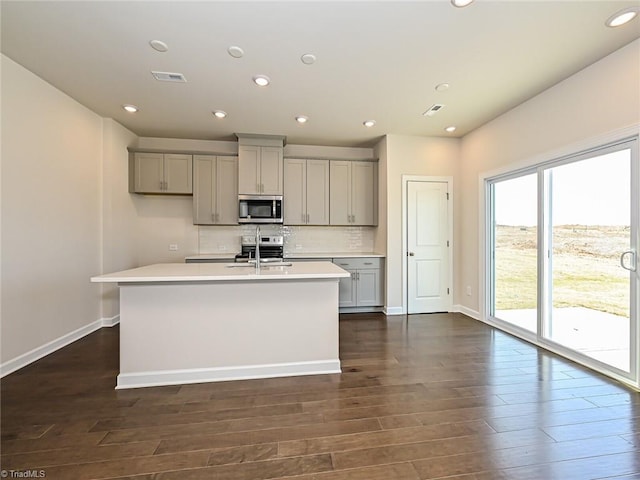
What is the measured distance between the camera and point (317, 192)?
4.74m

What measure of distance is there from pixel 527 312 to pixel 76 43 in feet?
17.1

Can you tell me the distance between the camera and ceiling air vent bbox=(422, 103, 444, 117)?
11.3 ft

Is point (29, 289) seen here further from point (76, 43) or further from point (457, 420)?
point (457, 420)

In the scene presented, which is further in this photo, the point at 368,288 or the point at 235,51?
the point at 368,288

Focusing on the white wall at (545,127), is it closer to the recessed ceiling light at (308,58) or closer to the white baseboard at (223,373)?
the recessed ceiling light at (308,58)

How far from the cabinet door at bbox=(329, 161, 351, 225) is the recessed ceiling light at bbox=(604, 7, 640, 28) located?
3173 millimetres

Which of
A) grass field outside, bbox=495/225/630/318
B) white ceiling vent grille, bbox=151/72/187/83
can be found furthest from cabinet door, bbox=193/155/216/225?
grass field outside, bbox=495/225/630/318

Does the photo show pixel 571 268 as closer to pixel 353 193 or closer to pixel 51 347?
pixel 353 193

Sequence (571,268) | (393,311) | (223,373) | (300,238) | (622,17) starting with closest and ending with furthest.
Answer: (622,17), (223,373), (571,268), (393,311), (300,238)

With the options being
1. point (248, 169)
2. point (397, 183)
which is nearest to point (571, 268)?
point (397, 183)

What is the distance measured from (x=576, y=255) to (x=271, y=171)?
3.89 meters

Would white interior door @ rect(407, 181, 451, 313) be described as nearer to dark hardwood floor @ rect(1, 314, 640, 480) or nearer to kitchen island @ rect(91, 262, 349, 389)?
dark hardwood floor @ rect(1, 314, 640, 480)

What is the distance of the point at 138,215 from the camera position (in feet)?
15.0

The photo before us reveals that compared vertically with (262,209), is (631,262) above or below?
below
